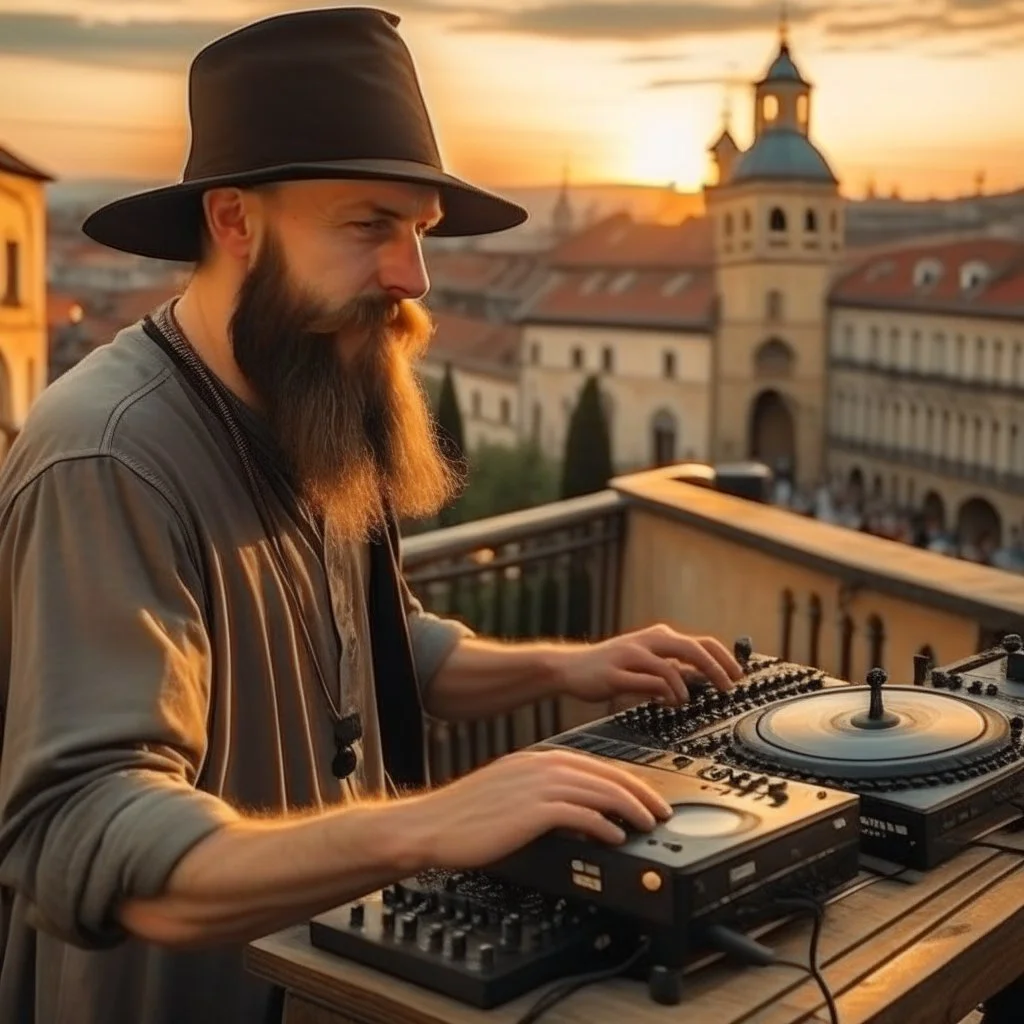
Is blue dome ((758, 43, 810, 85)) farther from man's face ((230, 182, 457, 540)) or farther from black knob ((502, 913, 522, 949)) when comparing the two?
black knob ((502, 913, 522, 949))

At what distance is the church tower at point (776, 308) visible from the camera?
70.2 meters

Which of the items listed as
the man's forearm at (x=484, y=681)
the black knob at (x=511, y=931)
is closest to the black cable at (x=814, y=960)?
the black knob at (x=511, y=931)

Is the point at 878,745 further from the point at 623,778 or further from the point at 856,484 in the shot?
the point at 856,484

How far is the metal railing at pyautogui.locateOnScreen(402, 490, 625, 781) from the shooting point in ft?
15.5

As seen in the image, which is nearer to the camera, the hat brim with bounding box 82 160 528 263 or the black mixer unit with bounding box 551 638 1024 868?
the black mixer unit with bounding box 551 638 1024 868

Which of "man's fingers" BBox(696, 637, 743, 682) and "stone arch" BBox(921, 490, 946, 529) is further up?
"man's fingers" BBox(696, 637, 743, 682)

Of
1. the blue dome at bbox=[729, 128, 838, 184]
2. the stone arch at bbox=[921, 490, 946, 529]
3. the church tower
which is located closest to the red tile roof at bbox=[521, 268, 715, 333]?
the church tower

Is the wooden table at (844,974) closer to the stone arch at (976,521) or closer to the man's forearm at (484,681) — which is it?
the man's forearm at (484,681)

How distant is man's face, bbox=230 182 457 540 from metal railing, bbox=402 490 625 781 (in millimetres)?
2452

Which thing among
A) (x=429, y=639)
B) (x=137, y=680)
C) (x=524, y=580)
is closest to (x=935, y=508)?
(x=524, y=580)

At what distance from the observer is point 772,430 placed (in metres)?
71.6

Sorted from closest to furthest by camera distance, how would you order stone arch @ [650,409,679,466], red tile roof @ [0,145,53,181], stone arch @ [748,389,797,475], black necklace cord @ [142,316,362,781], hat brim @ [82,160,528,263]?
hat brim @ [82,160,528,263], black necklace cord @ [142,316,362,781], red tile roof @ [0,145,53,181], stone arch @ [748,389,797,475], stone arch @ [650,409,679,466]

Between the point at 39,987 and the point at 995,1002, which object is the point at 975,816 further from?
the point at 39,987

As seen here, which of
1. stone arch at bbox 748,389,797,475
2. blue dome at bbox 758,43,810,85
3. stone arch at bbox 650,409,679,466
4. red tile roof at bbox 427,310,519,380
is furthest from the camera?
red tile roof at bbox 427,310,519,380
